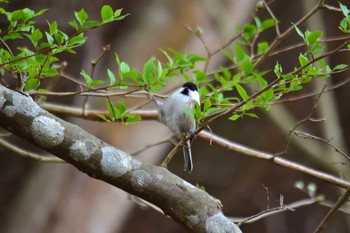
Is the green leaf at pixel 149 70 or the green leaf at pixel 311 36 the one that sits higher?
the green leaf at pixel 311 36

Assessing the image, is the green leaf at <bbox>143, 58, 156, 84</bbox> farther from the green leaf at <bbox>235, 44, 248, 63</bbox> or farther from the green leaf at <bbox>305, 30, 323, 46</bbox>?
the green leaf at <bbox>235, 44, 248, 63</bbox>

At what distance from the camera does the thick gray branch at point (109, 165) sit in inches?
57.7

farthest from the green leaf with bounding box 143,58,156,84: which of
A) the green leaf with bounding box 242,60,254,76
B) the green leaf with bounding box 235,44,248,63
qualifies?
the green leaf with bounding box 235,44,248,63

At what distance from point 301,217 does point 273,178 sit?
0.49 m

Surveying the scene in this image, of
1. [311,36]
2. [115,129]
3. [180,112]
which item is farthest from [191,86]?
[115,129]

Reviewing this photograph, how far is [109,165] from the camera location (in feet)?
4.95

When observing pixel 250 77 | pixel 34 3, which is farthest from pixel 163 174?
pixel 34 3

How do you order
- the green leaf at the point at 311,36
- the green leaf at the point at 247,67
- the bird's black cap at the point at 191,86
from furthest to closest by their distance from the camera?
the bird's black cap at the point at 191,86
the green leaf at the point at 247,67
the green leaf at the point at 311,36

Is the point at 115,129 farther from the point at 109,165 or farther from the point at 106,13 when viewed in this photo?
the point at 109,165

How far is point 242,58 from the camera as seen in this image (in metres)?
2.24

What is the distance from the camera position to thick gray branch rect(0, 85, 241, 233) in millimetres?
1465

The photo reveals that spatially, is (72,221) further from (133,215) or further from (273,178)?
(273,178)

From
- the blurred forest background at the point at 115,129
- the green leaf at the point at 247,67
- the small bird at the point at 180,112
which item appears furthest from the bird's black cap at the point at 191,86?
the blurred forest background at the point at 115,129

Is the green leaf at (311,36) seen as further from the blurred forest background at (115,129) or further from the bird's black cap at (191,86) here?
the blurred forest background at (115,129)
